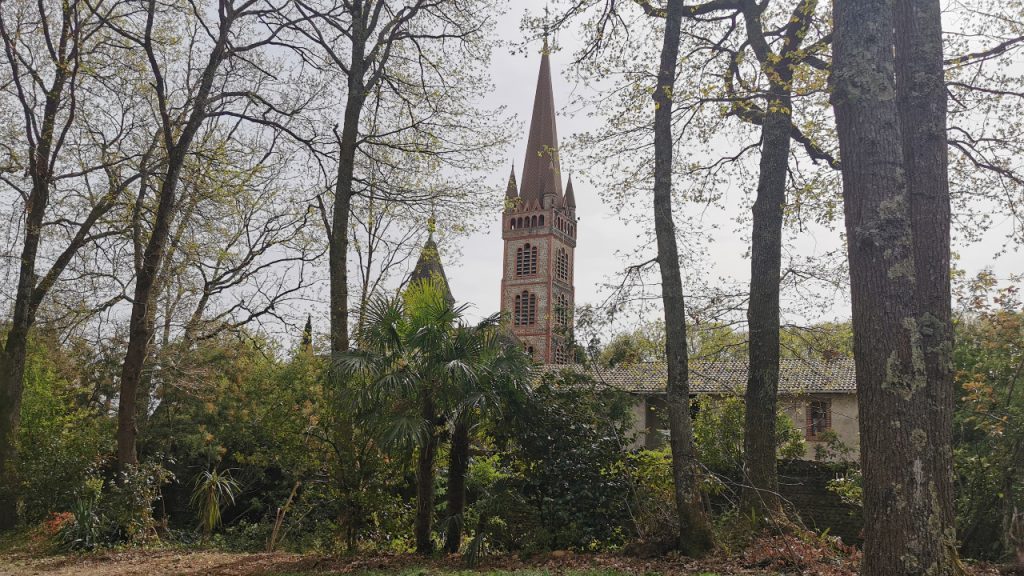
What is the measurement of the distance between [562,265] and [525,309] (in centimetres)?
579

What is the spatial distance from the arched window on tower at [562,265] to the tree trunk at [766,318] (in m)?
57.3

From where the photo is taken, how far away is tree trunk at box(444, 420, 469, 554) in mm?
8938

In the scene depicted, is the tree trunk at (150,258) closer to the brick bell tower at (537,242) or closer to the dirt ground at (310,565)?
the dirt ground at (310,565)

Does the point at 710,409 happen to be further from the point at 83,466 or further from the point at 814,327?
the point at 83,466

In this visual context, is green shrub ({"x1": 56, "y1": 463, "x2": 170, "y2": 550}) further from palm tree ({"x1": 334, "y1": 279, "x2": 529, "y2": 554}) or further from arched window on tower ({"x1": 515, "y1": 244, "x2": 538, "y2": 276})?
arched window on tower ({"x1": 515, "y1": 244, "x2": 538, "y2": 276})

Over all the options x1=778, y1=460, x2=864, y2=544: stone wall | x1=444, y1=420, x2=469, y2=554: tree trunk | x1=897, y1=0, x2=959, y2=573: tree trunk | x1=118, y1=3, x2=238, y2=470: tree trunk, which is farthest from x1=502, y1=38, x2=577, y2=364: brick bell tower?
x1=897, y1=0, x2=959, y2=573: tree trunk

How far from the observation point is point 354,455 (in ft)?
30.1

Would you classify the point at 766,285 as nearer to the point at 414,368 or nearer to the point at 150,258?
the point at 414,368

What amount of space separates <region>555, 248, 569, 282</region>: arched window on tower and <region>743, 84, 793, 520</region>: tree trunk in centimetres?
5734

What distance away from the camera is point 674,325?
801cm

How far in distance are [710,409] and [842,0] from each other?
11693 mm

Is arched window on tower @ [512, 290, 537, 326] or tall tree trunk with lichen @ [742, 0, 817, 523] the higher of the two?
arched window on tower @ [512, 290, 537, 326]

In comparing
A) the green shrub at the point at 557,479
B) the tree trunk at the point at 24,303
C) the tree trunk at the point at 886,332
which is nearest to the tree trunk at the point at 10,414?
the tree trunk at the point at 24,303

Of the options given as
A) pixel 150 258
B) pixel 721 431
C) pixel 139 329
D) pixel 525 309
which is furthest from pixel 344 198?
pixel 525 309
